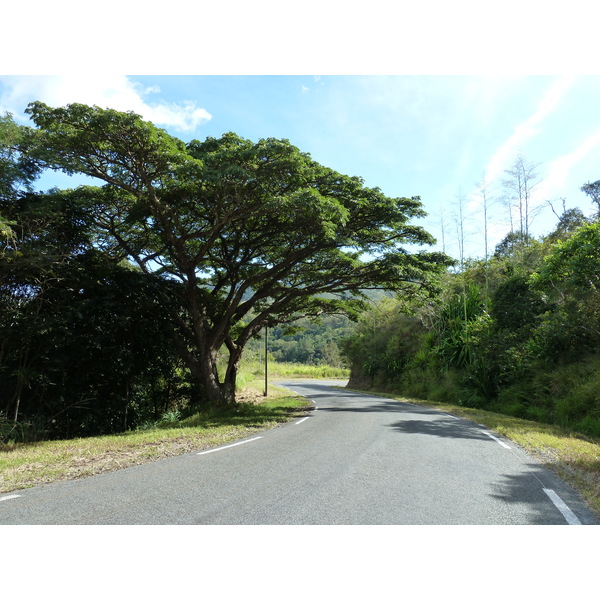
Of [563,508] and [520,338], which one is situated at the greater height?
[520,338]

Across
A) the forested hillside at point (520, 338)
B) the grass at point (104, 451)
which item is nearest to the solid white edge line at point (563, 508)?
the grass at point (104, 451)

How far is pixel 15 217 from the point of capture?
484 inches

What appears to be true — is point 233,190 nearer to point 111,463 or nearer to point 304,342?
point 111,463

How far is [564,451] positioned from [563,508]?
4.39m

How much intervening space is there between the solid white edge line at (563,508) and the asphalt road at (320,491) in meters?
0.01

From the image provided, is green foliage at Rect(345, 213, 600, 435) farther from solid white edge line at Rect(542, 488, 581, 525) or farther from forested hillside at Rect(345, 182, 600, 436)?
solid white edge line at Rect(542, 488, 581, 525)

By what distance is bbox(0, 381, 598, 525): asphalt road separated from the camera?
4.62 metres

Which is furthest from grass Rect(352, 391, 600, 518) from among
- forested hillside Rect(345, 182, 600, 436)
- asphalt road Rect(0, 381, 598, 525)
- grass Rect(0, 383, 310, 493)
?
grass Rect(0, 383, 310, 493)

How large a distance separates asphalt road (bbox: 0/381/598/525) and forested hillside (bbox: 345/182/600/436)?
24.6 feet

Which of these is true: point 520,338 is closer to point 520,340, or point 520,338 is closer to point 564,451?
point 520,340

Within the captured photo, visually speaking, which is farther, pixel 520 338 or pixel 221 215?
pixel 520 338

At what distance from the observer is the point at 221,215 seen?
14445 millimetres

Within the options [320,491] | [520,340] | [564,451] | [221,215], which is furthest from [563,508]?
Result: [520,340]

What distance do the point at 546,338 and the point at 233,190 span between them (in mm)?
12557
